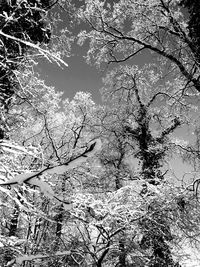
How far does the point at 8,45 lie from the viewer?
440 cm

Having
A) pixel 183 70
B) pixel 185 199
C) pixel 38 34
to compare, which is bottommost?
pixel 185 199

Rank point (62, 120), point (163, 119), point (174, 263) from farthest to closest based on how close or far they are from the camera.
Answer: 1. point (62, 120)
2. point (163, 119)
3. point (174, 263)

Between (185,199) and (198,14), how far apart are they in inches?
173

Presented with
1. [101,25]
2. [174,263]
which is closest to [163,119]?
[101,25]

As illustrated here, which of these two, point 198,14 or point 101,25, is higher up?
point 101,25

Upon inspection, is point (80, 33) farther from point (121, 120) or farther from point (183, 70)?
point (121, 120)

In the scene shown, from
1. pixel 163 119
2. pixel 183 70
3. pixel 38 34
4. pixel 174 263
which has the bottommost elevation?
pixel 174 263

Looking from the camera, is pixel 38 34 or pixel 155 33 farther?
pixel 155 33

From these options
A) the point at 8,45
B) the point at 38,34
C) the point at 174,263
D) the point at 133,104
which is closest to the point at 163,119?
the point at 133,104

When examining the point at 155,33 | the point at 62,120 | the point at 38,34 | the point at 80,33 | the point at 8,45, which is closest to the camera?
the point at 8,45

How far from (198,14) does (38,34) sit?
12.9 feet

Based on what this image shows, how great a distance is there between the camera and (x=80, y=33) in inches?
383

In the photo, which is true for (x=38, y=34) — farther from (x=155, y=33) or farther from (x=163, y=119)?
(x=163, y=119)

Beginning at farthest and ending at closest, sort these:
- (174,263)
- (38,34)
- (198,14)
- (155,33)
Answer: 1. (155,33)
2. (174,263)
3. (198,14)
4. (38,34)
